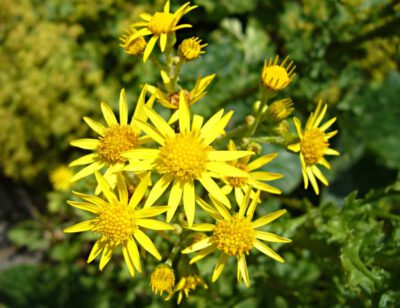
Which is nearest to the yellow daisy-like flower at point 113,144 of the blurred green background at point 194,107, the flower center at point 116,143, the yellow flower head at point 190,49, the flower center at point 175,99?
the flower center at point 116,143

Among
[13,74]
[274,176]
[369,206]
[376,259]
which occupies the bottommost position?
[376,259]

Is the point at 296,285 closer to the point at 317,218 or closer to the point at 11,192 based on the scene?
the point at 317,218

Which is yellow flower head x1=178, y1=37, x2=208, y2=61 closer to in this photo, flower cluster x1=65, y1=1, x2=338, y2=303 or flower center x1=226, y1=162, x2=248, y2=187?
flower cluster x1=65, y1=1, x2=338, y2=303

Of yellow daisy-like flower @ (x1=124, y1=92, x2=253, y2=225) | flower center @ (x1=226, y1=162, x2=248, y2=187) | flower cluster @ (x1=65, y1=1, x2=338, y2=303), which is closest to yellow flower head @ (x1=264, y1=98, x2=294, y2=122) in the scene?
flower cluster @ (x1=65, y1=1, x2=338, y2=303)

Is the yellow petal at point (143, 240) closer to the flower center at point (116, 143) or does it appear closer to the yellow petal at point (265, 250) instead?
the flower center at point (116, 143)

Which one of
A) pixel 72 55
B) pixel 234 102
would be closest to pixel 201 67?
pixel 234 102

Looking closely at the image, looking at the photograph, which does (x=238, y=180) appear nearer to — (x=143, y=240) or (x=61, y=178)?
(x=143, y=240)

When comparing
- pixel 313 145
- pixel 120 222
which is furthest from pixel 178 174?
pixel 313 145
